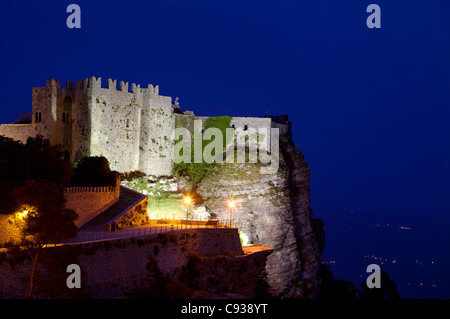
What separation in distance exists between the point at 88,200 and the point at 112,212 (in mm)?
1979

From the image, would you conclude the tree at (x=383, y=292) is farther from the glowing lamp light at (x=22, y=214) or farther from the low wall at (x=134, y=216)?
the glowing lamp light at (x=22, y=214)

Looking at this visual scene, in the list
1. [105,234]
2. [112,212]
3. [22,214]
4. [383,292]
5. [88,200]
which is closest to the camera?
[22,214]

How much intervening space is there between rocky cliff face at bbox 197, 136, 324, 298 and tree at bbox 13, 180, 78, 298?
2042cm

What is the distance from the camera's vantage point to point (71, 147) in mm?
39688

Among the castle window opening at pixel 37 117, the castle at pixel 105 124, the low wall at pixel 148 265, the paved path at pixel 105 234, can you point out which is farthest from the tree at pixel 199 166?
the paved path at pixel 105 234

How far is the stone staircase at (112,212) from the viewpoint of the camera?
1126 inches

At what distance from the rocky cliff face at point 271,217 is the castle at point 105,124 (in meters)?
6.03

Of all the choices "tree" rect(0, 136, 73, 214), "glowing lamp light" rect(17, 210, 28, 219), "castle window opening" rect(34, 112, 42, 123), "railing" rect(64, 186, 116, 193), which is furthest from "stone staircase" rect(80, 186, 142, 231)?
"castle window opening" rect(34, 112, 42, 123)

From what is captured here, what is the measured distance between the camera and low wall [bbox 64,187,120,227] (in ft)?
94.0

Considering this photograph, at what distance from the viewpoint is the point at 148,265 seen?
25.3m

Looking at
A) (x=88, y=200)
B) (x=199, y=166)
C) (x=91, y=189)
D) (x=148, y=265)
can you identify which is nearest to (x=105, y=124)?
(x=91, y=189)

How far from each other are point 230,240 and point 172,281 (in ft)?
22.0

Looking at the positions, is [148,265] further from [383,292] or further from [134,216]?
[383,292]
